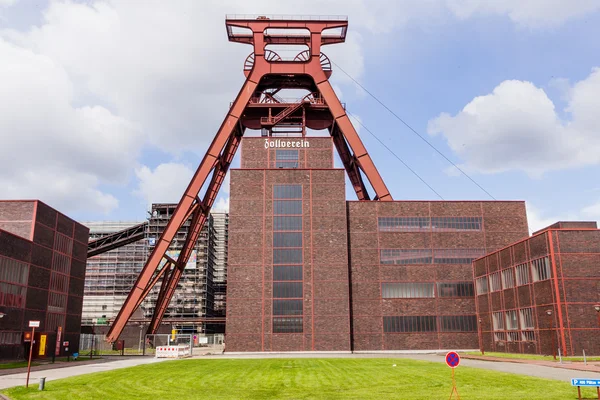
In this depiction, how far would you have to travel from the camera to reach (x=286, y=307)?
51406 millimetres

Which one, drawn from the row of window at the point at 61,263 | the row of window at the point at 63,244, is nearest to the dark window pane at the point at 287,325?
the row of window at the point at 61,263

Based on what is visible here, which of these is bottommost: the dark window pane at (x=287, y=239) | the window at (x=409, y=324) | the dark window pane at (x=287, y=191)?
the window at (x=409, y=324)

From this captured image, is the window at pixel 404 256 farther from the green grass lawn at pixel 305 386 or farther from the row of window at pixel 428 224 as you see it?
the green grass lawn at pixel 305 386

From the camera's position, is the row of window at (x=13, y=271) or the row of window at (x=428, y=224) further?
the row of window at (x=428, y=224)

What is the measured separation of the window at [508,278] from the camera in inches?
1706

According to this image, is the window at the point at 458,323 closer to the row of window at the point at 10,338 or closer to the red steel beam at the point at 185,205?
the red steel beam at the point at 185,205

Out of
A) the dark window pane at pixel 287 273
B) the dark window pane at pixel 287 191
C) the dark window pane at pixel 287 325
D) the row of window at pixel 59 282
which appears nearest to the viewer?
the row of window at pixel 59 282

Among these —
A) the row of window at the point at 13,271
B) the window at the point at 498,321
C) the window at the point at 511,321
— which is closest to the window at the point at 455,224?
the window at the point at 498,321

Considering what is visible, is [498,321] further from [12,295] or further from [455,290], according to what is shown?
[12,295]

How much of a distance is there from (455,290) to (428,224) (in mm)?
7292

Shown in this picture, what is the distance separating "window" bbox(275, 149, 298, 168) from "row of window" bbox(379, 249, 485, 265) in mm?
14082

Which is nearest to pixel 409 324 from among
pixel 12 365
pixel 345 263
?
pixel 345 263

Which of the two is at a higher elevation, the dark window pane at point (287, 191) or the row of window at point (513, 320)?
the dark window pane at point (287, 191)

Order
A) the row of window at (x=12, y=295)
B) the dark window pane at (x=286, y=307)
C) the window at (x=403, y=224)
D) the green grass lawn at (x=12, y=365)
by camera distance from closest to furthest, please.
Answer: the green grass lawn at (x=12, y=365)
the row of window at (x=12, y=295)
the dark window pane at (x=286, y=307)
the window at (x=403, y=224)
